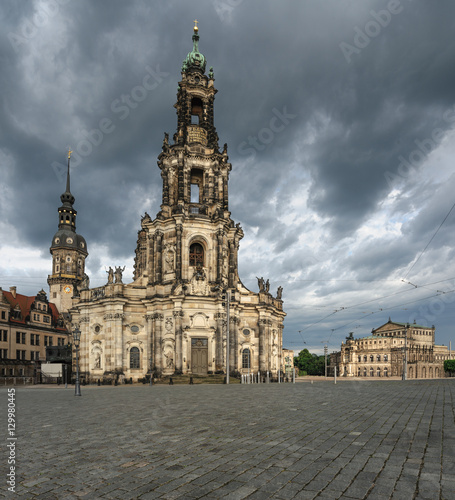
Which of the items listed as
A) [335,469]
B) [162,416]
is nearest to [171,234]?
[162,416]

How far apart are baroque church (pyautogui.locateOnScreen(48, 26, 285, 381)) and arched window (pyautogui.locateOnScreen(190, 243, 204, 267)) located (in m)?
0.13

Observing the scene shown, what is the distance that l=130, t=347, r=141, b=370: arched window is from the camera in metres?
46.8

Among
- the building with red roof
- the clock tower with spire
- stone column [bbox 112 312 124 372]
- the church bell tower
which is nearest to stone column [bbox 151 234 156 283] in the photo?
the church bell tower

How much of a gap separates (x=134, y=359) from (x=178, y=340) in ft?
21.7

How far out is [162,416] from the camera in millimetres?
13406

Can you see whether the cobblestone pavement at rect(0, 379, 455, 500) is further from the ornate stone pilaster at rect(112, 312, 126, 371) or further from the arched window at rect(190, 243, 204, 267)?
the arched window at rect(190, 243, 204, 267)

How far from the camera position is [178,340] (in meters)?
44.7

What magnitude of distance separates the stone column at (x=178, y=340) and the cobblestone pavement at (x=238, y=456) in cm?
3129

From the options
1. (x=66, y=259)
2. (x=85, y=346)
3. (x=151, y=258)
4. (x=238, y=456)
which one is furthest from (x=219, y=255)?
(x=66, y=259)

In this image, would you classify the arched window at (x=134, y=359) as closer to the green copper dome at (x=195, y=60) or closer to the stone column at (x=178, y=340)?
the stone column at (x=178, y=340)

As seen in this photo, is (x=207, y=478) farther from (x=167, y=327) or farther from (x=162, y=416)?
(x=167, y=327)

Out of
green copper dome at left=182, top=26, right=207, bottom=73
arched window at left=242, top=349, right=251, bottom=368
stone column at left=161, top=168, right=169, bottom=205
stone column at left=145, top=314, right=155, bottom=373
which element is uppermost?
green copper dome at left=182, top=26, right=207, bottom=73

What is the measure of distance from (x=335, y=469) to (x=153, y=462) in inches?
128

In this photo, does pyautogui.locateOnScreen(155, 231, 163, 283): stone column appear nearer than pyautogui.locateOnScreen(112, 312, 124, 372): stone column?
No
